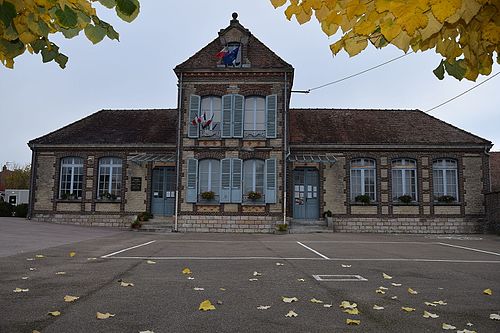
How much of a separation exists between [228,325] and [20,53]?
280cm

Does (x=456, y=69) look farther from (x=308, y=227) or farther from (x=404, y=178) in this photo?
(x=404, y=178)

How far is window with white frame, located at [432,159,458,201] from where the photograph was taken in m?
19.2

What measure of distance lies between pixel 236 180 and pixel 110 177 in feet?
20.7

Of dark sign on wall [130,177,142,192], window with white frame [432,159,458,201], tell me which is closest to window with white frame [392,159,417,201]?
window with white frame [432,159,458,201]

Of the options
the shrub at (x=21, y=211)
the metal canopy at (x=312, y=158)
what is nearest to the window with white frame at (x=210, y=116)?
the metal canopy at (x=312, y=158)

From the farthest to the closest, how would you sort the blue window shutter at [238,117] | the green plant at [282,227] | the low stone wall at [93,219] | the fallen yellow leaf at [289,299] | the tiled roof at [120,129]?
the tiled roof at [120,129] → the low stone wall at [93,219] → the blue window shutter at [238,117] → the green plant at [282,227] → the fallen yellow leaf at [289,299]

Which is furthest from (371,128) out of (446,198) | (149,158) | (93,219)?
(93,219)

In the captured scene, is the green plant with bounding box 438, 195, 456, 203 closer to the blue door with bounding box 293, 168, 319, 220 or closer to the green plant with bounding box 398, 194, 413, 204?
the green plant with bounding box 398, 194, 413, 204

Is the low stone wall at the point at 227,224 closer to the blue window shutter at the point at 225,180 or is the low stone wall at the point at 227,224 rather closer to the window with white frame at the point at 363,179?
the blue window shutter at the point at 225,180

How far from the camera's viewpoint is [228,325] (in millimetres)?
3836

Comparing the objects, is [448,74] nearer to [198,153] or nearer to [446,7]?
[446,7]

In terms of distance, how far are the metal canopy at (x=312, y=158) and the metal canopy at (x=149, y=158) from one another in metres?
5.59

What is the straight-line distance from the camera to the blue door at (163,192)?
64.6ft

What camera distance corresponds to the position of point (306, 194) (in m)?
19.4
